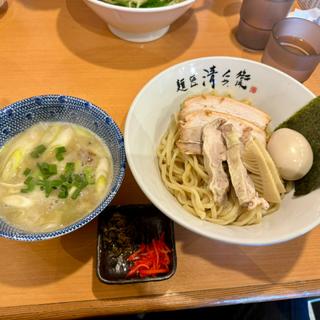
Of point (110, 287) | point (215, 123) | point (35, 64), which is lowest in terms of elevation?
point (110, 287)

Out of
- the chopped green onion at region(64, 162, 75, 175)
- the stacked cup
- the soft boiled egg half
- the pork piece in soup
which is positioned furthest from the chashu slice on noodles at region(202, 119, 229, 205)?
the stacked cup

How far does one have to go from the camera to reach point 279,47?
133 cm

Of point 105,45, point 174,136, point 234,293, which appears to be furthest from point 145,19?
point 234,293

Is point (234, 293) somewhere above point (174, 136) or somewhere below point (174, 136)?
below

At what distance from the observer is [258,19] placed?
147 centimetres

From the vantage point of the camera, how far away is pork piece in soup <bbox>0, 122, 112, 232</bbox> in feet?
2.96

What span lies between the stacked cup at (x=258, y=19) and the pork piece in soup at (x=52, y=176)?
881 mm

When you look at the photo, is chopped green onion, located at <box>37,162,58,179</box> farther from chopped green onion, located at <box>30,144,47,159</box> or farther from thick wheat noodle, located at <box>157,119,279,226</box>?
thick wheat noodle, located at <box>157,119,279,226</box>

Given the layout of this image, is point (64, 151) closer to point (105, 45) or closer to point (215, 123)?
point (215, 123)

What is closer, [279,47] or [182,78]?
[182,78]

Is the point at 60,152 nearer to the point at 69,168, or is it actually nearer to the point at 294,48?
the point at 69,168

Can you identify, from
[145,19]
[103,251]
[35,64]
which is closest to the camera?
[103,251]

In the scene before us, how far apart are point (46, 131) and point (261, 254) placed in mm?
764

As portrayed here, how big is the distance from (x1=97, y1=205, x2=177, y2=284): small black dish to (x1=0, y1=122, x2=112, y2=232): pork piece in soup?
0.26ft
